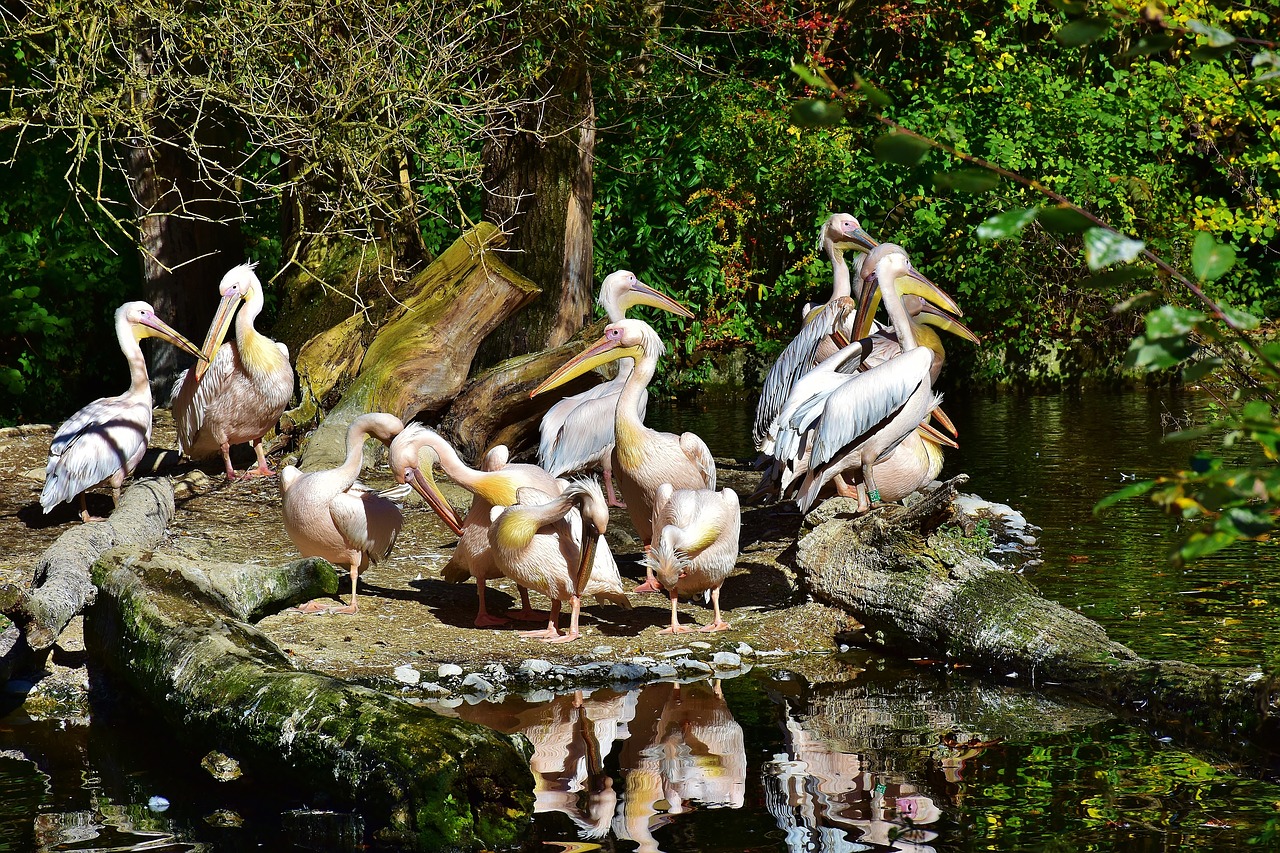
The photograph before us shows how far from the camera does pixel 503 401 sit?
872cm

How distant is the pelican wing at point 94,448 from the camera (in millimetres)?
6777

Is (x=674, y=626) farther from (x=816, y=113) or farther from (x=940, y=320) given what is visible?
(x=816, y=113)

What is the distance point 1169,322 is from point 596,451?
5.97 metres

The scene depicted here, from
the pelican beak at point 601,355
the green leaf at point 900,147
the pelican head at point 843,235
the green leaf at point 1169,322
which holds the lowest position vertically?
the pelican beak at point 601,355

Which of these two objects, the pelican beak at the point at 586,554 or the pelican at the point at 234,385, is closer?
the pelican beak at the point at 586,554

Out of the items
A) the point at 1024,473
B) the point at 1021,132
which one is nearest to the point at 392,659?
the point at 1024,473

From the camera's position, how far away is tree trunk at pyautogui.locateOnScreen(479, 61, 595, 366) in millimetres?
9602

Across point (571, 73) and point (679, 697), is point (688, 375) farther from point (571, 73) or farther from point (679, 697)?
point (679, 697)

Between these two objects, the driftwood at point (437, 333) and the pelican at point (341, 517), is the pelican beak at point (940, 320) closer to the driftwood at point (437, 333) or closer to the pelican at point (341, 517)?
the driftwood at point (437, 333)

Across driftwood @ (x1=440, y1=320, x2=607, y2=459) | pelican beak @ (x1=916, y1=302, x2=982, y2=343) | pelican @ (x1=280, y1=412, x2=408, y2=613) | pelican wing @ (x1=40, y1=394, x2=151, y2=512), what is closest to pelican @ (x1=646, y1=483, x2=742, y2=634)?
pelican @ (x1=280, y1=412, x2=408, y2=613)

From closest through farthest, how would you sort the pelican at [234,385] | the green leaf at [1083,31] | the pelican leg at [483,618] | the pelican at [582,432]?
the green leaf at [1083,31]
the pelican leg at [483,618]
the pelican at [582,432]
the pelican at [234,385]

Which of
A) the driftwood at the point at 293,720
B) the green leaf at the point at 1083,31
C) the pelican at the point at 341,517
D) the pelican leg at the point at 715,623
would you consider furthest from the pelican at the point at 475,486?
the green leaf at the point at 1083,31

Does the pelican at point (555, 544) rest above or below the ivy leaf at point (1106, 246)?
below

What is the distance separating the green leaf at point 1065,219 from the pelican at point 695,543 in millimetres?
3752
